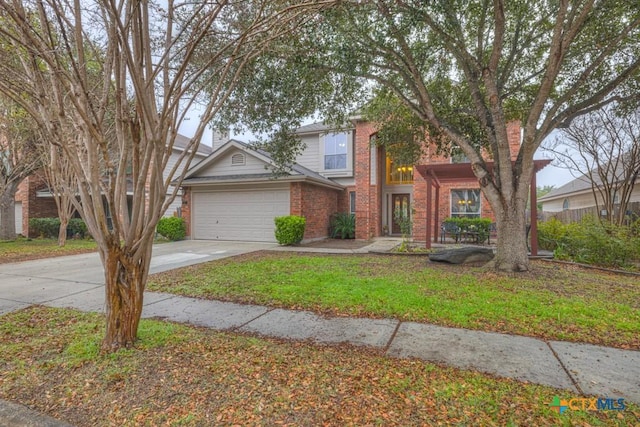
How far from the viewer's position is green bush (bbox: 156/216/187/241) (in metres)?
14.6

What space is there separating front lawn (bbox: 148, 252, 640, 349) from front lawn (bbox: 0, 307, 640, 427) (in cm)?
147

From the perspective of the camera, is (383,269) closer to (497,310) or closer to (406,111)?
(497,310)

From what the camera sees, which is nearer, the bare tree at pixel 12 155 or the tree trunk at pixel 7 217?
the bare tree at pixel 12 155

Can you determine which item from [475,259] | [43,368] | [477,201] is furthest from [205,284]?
[477,201]

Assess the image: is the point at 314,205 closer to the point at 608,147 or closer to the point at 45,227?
the point at 608,147

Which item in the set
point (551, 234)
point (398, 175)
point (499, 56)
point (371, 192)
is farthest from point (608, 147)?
point (371, 192)

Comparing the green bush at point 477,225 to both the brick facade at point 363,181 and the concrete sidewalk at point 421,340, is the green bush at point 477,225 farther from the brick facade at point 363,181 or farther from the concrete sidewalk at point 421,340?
the concrete sidewalk at point 421,340

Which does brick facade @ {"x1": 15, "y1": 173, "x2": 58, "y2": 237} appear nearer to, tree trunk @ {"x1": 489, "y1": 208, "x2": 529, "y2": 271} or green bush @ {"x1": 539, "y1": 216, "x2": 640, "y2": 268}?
tree trunk @ {"x1": 489, "y1": 208, "x2": 529, "y2": 271}

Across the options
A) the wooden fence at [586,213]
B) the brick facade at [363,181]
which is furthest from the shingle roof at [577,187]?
the brick facade at [363,181]

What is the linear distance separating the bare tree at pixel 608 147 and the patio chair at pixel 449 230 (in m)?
5.15

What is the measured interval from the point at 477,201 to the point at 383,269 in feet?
29.1

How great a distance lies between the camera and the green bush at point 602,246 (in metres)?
7.81

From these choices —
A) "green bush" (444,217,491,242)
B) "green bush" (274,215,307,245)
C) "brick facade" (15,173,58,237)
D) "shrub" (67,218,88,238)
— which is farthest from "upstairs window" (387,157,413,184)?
"brick facade" (15,173,58,237)

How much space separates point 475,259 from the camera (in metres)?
8.17
